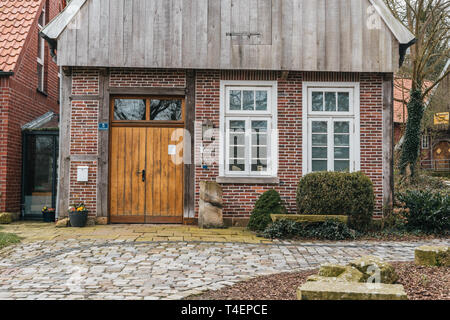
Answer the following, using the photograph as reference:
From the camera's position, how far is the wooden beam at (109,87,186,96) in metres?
10.2

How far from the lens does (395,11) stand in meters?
18.7

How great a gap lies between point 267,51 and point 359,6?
2.30m

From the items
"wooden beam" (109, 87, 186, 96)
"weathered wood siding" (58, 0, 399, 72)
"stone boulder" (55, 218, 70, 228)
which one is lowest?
"stone boulder" (55, 218, 70, 228)

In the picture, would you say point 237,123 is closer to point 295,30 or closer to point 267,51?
point 267,51

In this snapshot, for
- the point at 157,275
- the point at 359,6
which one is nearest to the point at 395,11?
the point at 359,6

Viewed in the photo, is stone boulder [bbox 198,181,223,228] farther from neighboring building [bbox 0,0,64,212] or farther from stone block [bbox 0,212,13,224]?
neighboring building [bbox 0,0,64,212]

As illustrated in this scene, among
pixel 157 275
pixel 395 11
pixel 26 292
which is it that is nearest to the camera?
pixel 26 292

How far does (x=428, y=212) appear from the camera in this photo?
9.20 m

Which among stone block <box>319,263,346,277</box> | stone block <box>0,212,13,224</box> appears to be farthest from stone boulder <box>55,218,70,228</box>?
stone block <box>319,263,346,277</box>

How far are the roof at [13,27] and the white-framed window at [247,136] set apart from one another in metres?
5.43

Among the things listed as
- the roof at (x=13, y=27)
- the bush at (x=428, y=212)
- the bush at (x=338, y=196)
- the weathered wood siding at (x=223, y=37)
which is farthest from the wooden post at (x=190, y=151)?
the bush at (x=428, y=212)

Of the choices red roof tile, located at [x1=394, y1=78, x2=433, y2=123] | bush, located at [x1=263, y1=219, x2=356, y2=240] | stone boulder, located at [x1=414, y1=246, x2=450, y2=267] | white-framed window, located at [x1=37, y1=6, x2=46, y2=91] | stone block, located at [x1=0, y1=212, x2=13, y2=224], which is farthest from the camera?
red roof tile, located at [x1=394, y1=78, x2=433, y2=123]

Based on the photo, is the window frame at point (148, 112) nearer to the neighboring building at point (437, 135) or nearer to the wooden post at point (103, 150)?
the wooden post at point (103, 150)

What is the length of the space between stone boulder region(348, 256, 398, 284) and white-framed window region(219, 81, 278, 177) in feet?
18.5
